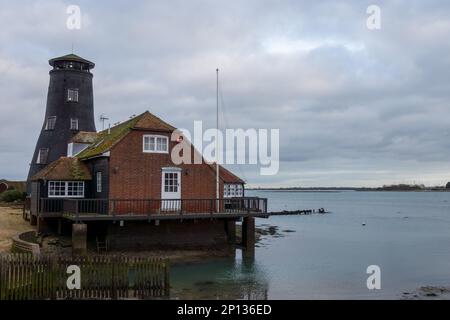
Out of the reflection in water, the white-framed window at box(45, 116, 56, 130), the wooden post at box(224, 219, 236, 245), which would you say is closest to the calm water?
the reflection in water

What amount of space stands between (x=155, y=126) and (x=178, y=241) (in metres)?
6.98

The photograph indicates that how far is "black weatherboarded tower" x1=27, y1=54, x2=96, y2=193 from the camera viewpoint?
41438 millimetres

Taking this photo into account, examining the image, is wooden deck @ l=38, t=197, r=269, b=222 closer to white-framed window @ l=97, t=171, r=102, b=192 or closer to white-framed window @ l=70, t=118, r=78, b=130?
white-framed window @ l=97, t=171, r=102, b=192

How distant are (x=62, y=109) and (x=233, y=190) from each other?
16.4m

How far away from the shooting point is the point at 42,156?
4159 cm

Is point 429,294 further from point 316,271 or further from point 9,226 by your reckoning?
point 9,226

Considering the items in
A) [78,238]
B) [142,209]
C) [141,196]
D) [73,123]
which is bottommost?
[78,238]

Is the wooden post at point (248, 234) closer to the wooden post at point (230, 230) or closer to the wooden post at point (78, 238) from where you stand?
the wooden post at point (230, 230)

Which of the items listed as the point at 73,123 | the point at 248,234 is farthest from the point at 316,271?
the point at 73,123

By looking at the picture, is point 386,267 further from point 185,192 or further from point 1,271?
point 1,271

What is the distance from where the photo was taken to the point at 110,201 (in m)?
26.8

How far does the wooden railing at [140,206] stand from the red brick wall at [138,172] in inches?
20.3

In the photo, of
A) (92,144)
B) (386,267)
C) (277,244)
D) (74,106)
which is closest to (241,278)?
(386,267)

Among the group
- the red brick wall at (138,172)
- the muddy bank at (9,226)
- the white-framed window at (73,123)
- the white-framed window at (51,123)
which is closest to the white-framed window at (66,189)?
the muddy bank at (9,226)
